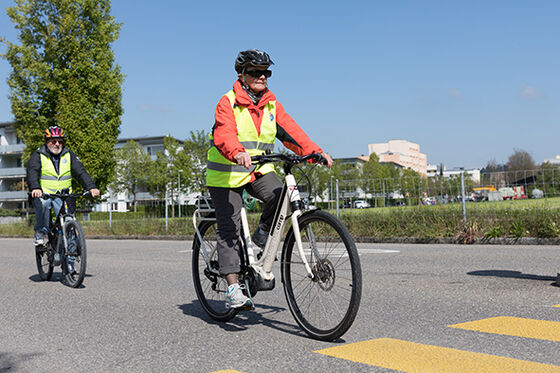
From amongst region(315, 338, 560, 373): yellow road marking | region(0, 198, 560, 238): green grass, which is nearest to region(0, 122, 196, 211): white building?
region(0, 198, 560, 238): green grass

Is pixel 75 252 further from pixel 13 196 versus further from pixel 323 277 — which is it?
pixel 13 196

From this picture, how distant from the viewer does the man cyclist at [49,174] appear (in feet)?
24.9

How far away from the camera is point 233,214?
178 inches

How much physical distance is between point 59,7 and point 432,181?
22.1 metres

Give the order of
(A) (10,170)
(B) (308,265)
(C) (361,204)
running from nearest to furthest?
(B) (308,265) → (C) (361,204) → (A) (10,170)

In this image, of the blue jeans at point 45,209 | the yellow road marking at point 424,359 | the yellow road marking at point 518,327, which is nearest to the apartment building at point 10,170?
the blue jeans at point 45,209

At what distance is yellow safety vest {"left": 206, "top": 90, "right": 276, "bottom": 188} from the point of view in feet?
14.5

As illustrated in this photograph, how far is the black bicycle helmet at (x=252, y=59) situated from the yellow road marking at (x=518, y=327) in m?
2.36

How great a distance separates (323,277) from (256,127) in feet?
4.24

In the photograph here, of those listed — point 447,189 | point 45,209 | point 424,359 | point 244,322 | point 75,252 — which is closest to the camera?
point 424,359

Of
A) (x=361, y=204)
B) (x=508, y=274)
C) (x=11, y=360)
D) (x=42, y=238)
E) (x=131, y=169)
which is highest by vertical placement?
(x=131, y=169)

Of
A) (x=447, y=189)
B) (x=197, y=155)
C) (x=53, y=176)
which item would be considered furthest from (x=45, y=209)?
(x=197, y=155)

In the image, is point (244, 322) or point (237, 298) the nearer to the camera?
point (237, 298)

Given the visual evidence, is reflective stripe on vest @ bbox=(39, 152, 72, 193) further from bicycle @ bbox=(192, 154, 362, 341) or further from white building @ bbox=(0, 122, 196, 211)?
white building @ bbox=(0, 122, 196, 211)
